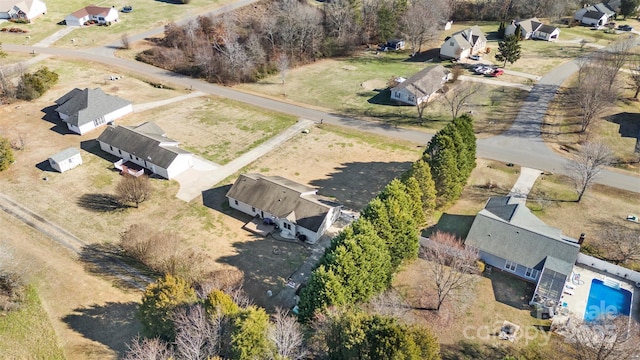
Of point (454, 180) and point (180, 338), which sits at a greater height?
point (454, 180)

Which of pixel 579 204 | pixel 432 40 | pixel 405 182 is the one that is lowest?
pixel 579 204

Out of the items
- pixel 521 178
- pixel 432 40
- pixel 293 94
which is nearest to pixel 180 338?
pixel 521 178

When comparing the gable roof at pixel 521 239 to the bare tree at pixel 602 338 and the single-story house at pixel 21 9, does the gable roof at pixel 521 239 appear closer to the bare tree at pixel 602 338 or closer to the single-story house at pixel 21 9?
the bare tree at pixel 602 338

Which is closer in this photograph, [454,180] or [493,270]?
[493,270]

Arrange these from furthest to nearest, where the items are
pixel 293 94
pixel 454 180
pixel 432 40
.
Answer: pixel 432 40, pixel 293 94, pixel 454 180

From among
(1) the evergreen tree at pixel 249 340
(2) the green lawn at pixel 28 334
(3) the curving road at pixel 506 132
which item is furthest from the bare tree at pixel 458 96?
(2) the green lawn at pixel 28 334

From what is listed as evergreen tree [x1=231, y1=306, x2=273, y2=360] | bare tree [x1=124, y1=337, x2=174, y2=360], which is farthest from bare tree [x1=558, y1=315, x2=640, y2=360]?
bare tree [x1=124, y1=337, x2=174, y2=360]

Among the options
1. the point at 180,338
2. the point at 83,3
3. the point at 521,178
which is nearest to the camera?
the point at 180,338

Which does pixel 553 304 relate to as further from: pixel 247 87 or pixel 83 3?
pixel 83 3
